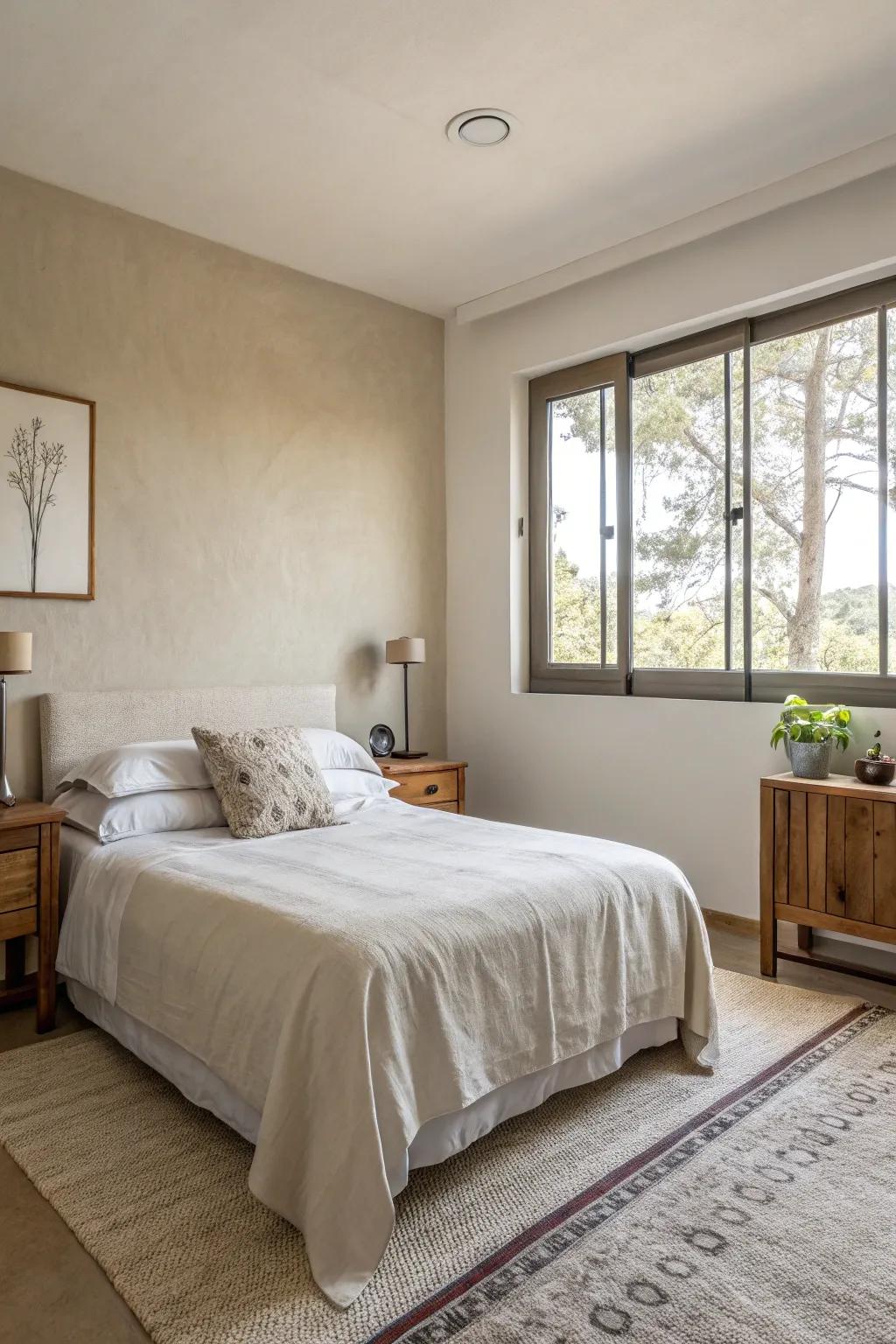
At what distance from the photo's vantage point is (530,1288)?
5.19 feet

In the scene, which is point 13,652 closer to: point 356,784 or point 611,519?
point 356,784

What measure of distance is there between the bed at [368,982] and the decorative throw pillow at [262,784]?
93 millimetres

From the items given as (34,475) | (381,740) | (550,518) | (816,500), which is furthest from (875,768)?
(34,475)

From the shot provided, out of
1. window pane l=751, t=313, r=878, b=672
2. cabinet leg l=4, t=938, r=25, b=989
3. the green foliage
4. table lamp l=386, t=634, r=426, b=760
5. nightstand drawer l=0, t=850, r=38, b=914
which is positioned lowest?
cabinet leg l=4, t=938, r=25, b=989

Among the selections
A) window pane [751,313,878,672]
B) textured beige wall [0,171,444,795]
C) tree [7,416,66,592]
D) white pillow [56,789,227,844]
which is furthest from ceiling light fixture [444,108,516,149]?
white pillow [56,789,227,844]

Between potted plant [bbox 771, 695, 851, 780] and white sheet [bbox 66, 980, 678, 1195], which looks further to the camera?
potted plant [bbox 771, 695, 851, 780]

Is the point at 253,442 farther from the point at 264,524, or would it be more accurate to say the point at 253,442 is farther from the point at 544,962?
the point at 544,962

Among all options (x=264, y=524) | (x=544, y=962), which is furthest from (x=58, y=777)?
(x=544, y=962)

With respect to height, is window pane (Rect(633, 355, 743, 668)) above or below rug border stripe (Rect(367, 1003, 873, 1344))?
above

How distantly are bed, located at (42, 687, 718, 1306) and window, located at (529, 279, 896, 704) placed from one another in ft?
4.50

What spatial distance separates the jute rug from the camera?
4.97 feet

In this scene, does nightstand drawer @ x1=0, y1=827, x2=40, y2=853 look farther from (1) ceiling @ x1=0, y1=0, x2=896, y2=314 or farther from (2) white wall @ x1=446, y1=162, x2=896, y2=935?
(2) white wall @ x1=446, y1=162, x2=896, y2=935

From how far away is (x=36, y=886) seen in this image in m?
2.66

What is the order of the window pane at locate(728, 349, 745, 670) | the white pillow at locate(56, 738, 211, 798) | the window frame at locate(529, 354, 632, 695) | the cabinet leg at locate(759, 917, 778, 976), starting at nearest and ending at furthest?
1. the white pillow at locate(56, 738, 211, 798)
2. the cabinet leg at locate(759, 917, 778, 976)
3. the window pane at locate(728, 349, 745, 670)
4. the window frame at locate(529, 354, 632, 695)
